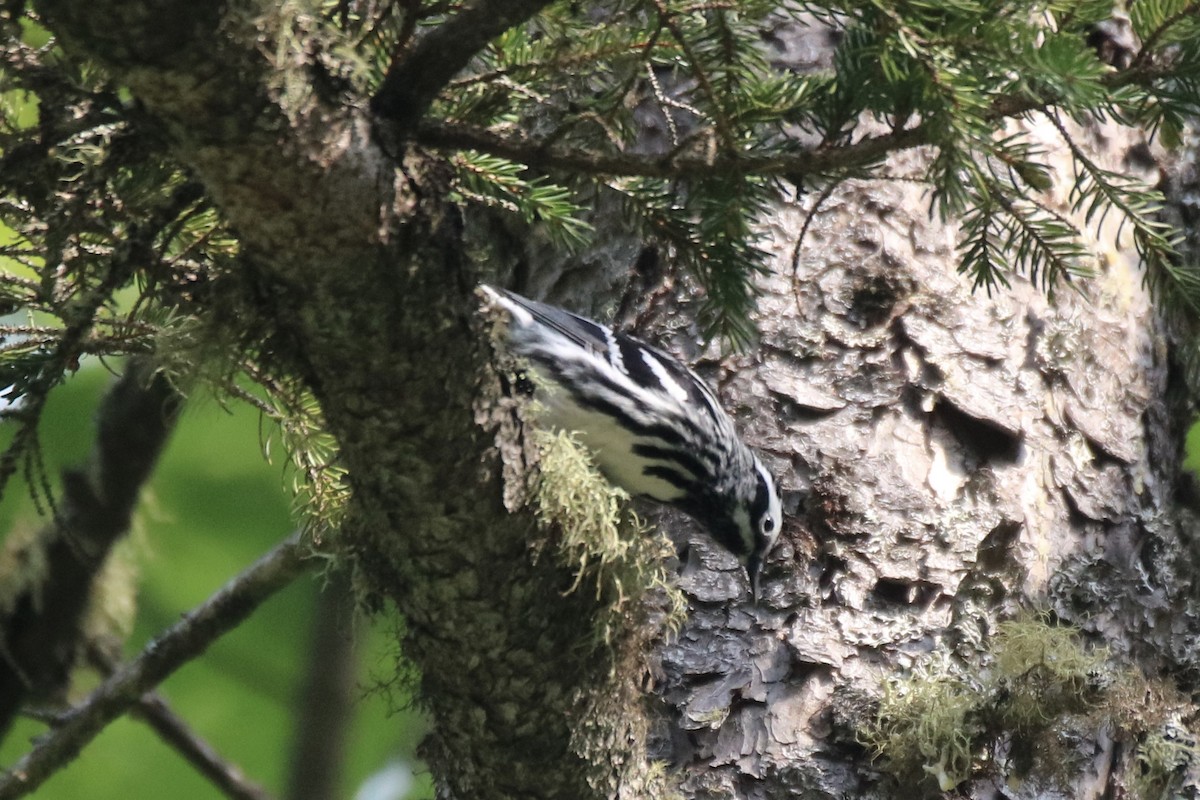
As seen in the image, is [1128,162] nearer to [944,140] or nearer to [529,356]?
[529,356]

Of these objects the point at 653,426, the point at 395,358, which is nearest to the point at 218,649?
the point at 653,426

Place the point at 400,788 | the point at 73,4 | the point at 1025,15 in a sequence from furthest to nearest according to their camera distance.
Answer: the point at 400,788 < the point at 1025,15 < the point at 73,4

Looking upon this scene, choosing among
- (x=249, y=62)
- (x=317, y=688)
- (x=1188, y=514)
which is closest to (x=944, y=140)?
(x=249, y=62)

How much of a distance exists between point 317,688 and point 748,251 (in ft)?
9.10

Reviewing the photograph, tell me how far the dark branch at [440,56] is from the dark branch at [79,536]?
2258 mm

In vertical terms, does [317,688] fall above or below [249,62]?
below

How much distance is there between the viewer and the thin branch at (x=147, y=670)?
147 inches

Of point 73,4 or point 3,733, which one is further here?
point 3,733

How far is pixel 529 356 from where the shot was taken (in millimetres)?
2736

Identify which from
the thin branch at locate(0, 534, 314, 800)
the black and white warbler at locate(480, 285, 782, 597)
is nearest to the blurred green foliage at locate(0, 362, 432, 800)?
the thin branch at locate(0, 534, 314, 800)

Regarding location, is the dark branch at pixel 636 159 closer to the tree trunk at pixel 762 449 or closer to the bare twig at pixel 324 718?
the tree trunk at pixel 762 449

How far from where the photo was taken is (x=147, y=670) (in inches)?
148

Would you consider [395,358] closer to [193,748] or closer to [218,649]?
[193,748]

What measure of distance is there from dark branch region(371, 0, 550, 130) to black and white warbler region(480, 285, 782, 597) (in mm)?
925
